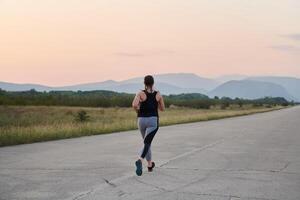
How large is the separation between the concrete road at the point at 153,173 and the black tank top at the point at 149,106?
117cm

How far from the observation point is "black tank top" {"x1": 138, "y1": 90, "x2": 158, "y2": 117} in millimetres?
10117

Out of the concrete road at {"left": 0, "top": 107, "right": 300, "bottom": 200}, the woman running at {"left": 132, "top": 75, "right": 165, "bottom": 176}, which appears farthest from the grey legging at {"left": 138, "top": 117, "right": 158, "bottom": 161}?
the concrete road at {"left": 0, "top": 107, "right": 300, "bottom": 200}

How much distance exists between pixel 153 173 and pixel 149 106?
135 cm

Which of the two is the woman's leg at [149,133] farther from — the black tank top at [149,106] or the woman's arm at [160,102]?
the woman's arm at [160,102]

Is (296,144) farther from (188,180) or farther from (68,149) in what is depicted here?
(188,180)

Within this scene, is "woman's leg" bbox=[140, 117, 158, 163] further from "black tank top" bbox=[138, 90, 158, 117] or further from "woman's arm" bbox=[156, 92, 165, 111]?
"woman's arm" bbox=[156, 92, 165, 111]

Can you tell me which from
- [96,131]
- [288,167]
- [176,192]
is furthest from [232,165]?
[96,131]

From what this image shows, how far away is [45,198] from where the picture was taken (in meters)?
7.64

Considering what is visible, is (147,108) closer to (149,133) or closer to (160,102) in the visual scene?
(160,102)

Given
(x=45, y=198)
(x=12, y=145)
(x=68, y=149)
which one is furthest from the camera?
(x=12, y=145)

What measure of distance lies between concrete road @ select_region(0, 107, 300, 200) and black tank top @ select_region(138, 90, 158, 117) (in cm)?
117

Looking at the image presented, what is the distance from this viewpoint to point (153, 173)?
10336 mm

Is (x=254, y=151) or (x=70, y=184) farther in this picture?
(x=254, y=151)

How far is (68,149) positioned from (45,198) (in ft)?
25.5
